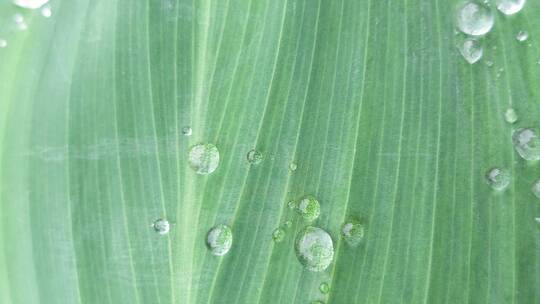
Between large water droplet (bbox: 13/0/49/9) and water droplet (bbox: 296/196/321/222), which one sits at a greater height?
large water droplet (bbox: 13/0/49/9)

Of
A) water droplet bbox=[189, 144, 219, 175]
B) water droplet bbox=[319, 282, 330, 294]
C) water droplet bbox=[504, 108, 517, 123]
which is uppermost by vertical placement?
water droplet bbox=[504, 108, 517, 123]

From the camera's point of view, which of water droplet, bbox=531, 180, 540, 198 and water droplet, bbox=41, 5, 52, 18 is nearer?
water droplet, bbox=531, 180, 540, 198

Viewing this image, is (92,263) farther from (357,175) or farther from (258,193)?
(357,175)

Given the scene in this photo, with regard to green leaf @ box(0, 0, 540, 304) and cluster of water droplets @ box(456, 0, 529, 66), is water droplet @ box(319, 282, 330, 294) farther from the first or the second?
cluster of water droplets @ box(456, 0, 529, 66)

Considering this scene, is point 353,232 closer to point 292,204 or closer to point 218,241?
point 292,204

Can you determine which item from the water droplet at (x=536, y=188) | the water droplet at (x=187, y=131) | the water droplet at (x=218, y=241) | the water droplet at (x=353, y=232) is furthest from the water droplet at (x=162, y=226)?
the water droplet at (x=536, y=188)

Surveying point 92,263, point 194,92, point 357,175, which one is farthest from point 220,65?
point 92,263

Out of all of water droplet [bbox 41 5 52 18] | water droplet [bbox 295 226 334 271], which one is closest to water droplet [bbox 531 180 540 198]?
water droplet [bbox 295 226 334 271]
